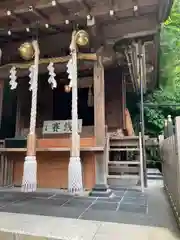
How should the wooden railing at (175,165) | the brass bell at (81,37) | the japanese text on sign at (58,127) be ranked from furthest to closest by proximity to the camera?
1. the japanese text on sign at (58,127)
2. the brass bell at (81,37)
3. the wooden railing at (175,165)

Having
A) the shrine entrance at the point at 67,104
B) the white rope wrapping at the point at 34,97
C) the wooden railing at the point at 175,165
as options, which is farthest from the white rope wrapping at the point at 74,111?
A: the shrine entrance at the point at 67,104

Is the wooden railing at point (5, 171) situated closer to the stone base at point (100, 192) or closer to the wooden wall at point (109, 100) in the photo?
the wooden wall at point (109, 100)

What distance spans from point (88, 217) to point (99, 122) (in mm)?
1835

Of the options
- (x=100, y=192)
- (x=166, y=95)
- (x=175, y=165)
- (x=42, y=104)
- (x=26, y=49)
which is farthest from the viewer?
A: (x=166, y=95)

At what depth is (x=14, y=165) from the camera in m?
4.44

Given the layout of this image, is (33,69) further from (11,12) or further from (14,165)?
(14,165)

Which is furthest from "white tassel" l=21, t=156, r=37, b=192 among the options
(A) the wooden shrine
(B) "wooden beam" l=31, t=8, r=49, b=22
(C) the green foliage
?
(C) the green foliage

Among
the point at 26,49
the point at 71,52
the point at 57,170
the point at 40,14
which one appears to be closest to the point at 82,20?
the point at 71,52

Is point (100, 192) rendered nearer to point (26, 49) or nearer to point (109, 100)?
point (26, 49)

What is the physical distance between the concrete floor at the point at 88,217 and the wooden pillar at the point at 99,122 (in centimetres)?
46

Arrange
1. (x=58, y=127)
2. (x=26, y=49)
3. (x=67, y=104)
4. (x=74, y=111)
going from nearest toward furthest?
1. (x=74, y=111)
2. (x=26, y=49)
3. (x=58, y=127)
4. (x=67, y=104)

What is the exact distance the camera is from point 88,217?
225 centimetres

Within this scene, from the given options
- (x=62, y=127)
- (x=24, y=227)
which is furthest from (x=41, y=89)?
(x=24, y=227)

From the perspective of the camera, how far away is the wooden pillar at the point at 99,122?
144 inches
